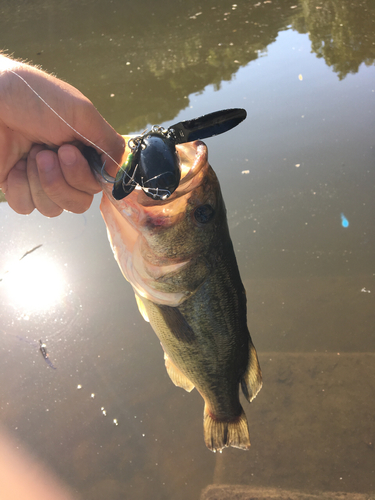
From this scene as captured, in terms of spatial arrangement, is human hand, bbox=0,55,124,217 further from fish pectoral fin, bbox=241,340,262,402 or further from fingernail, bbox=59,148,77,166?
fish pectoral fin, bbox=241,340,262,402

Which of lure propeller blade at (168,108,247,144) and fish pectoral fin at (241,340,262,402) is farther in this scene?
fish pectoral fin at (241,340,262,402)

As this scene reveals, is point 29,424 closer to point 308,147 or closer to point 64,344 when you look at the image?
point 64,344

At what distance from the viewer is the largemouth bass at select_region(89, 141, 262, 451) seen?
1467mm

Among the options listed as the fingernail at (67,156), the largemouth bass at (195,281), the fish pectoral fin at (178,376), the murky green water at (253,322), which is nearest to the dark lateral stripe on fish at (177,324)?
the largemouth bass at (195,281)

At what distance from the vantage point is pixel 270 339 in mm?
3268

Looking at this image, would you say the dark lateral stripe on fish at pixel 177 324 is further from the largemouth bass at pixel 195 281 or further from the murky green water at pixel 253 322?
the murky green water at pixel 253 322

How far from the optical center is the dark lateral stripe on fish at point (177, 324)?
1.74 m

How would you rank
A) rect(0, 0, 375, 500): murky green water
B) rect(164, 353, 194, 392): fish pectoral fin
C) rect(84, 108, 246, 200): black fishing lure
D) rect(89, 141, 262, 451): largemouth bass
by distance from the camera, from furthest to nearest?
rect(0, 0, 375, 500): murky green water < rect(164, 353, 194, 392): fish pectoral fin < rect(89, 141, 262, 451): largemouth bass < rect(84, 108, 246, 200): black fishing lure

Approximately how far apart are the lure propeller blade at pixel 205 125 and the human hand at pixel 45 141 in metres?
0.43

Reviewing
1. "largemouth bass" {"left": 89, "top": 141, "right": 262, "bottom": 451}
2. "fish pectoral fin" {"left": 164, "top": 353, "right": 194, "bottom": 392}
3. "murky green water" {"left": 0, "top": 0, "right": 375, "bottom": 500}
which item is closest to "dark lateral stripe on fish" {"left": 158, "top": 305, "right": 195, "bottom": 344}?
"largemouth bass" {"left": 89, "top": 141, "right": 262, "bottom": 451}

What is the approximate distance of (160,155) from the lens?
1128 millimetres

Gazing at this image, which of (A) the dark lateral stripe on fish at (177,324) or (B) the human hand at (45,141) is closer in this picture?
(B) the human hand at (45,141)

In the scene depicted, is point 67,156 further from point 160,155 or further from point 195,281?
point 195,281

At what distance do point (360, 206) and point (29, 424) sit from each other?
12.1 feet
